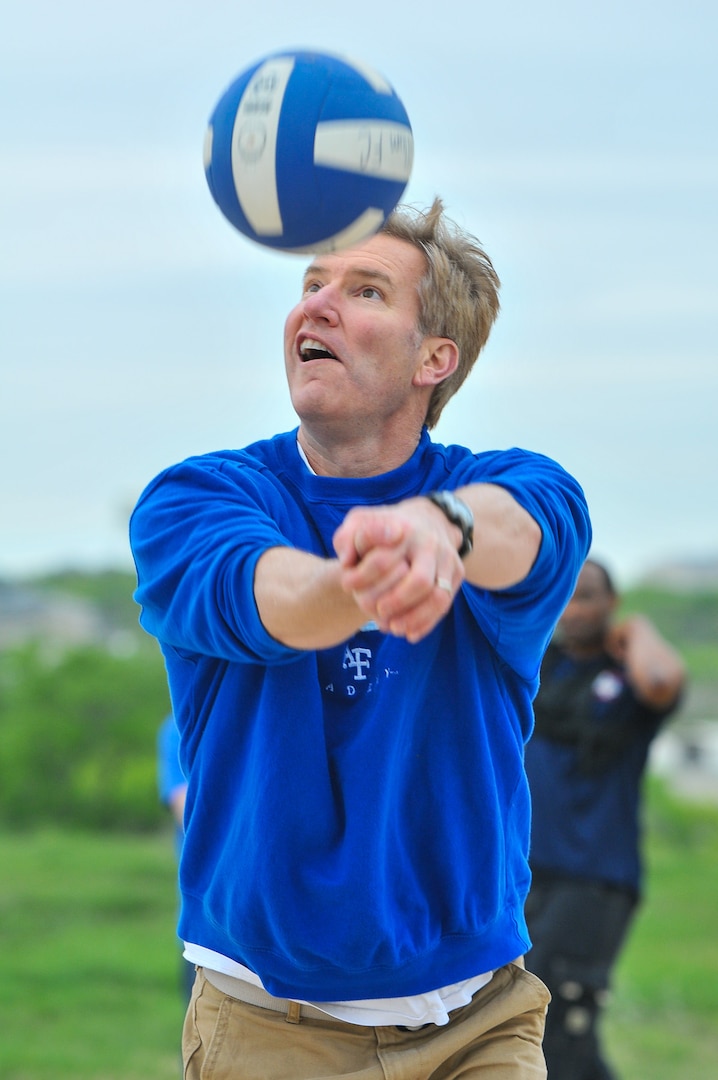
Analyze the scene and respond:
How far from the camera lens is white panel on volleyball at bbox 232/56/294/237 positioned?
3.15 metres

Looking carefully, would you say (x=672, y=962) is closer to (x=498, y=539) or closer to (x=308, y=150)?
(x=498, y=539)

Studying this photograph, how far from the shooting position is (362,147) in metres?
3.19

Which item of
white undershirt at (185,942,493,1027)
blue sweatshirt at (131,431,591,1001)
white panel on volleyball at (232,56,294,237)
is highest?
white panel on volleyball at (232,56,294,237)

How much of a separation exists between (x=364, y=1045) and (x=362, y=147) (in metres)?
1.91

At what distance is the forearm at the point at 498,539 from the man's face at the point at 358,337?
1.57 ft

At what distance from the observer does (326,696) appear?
10.5ft

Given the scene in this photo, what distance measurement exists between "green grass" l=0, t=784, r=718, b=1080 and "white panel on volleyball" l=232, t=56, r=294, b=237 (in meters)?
5.96

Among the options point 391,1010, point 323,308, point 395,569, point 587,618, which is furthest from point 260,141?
point 587,618

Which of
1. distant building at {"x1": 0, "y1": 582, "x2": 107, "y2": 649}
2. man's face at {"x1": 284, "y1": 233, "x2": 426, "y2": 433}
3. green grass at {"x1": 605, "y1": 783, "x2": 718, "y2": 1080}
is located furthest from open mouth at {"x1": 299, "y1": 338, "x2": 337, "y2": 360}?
distant building at {"x1": 0, "y1": 582, "x2": 107, "y2": 649}

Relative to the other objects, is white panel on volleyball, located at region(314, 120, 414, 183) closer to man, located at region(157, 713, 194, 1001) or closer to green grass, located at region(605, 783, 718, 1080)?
man, located at region(157, 713, 194, 1001)

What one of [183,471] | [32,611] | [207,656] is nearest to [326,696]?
[207,656]

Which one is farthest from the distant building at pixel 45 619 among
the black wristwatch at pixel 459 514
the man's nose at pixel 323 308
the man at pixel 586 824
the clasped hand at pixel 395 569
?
the clasped hand at pixel 395 569

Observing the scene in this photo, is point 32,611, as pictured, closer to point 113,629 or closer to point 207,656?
point 113,629

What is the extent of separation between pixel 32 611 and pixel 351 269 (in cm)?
1235
